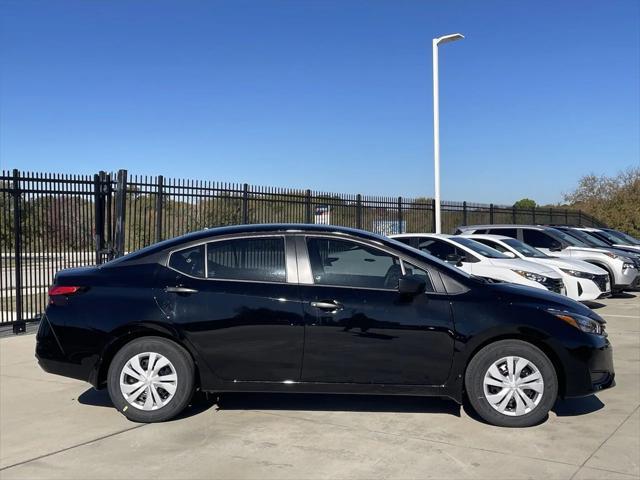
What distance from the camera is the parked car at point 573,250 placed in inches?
544

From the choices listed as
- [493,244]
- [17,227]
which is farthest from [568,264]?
[17,227]

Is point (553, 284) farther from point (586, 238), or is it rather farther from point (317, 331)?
point (586, 238)

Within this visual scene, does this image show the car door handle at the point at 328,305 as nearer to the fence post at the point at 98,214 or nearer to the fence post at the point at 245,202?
the fence post at the point at 98,214

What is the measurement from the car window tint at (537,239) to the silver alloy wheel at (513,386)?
9822 millimetres

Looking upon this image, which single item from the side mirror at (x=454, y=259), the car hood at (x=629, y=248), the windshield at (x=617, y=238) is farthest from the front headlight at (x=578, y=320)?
the windshield at (x=617, y=238)

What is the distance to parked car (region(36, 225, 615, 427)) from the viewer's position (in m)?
4.89

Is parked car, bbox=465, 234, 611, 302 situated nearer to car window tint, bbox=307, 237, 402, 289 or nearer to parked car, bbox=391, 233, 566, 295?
parked car, bbox=391, 233, 566, 295

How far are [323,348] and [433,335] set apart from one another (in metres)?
0.88

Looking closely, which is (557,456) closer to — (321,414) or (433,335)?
(433,335)

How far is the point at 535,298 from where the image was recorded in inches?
199

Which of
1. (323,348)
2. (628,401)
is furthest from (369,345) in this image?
(628,401)

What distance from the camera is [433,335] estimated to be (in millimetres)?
4887

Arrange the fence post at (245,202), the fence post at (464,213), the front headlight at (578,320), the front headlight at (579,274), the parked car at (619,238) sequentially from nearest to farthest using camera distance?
the front headlight at (578,320), the front headlight at (579,274), the fence post at (245,202), the parked car at (619,238), the fence post at (464,213)

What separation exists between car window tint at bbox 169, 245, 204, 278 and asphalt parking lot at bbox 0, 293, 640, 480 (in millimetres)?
1234
